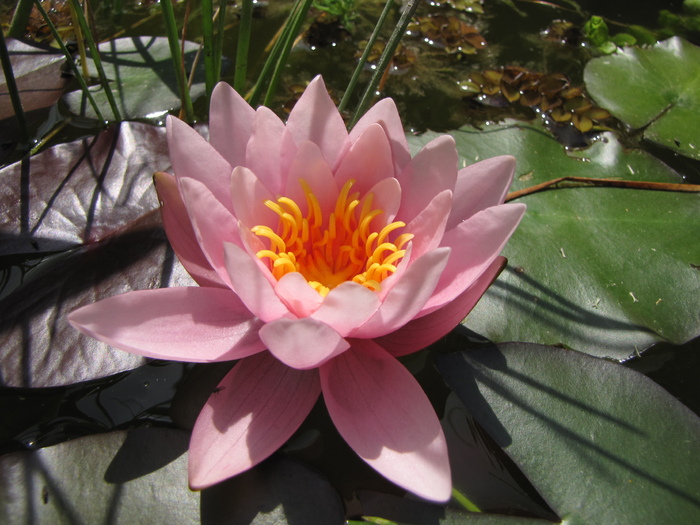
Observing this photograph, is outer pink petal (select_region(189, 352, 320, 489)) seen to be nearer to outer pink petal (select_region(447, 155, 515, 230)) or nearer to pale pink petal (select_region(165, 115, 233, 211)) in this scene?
pale pink petal (select_region(165, 115, 233, 211))

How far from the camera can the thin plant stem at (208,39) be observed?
56.7 inches

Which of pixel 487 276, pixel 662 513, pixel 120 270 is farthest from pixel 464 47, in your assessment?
pixel 662 513

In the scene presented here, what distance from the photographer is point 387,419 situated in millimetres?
1018

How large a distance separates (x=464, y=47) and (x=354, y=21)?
58cm

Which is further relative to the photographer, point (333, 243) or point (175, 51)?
point (175, 51)

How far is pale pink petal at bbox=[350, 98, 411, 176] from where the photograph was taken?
1.27m

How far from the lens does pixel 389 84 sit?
2307 mm

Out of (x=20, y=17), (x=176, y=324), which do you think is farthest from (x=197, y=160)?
(x=20, y=17)

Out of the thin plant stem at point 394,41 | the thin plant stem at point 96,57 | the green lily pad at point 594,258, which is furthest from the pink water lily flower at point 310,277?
the thin plant stem at point 96,57

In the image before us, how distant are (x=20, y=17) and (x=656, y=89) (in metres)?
2.50

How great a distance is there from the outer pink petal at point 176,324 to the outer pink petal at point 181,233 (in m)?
0.07

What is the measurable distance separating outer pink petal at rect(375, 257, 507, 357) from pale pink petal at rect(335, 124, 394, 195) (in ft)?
1.19

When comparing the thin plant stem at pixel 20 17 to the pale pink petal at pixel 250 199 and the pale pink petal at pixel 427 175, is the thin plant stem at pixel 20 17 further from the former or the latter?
the pale pink petal at pixel 427 175

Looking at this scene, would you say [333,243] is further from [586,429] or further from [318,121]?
[586,429]
